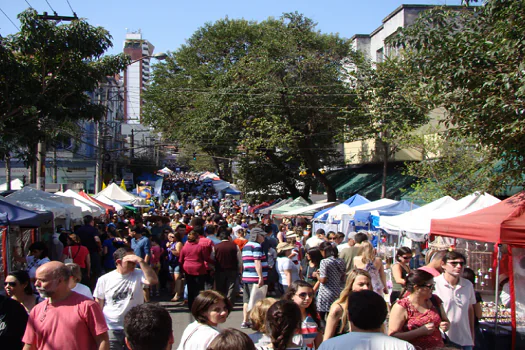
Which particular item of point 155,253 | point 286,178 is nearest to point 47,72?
point 155,253

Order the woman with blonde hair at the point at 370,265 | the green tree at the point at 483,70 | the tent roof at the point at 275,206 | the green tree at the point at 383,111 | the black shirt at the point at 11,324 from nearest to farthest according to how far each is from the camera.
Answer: the black shirt at the point at 11,324, the woman with blonde hair at the point at 370,265, the green tree at the point at 483,70, the green tree at the point at 383,111, the tent roof at the point at 275,206

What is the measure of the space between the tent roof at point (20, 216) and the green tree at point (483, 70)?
7.50 meters

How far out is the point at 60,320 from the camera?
4.19 meters

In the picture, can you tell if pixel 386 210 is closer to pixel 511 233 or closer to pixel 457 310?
pixel 511 233

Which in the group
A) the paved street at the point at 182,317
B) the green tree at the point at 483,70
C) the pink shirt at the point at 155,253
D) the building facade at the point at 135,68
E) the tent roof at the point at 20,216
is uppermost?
the building facade at the point at 135,68

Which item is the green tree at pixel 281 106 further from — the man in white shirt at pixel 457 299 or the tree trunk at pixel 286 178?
the man in white shirt at pixel 457 299

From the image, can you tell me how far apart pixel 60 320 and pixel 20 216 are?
6581 millimetres

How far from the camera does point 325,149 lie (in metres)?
30.4

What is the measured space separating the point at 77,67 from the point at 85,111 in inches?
42.6

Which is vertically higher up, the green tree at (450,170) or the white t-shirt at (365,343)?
the green tree at (450,170)

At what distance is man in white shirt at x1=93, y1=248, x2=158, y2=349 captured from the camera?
18.8 ft

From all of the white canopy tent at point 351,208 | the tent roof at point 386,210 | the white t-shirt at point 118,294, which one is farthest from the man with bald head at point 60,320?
the white canopy tent at point 351,208

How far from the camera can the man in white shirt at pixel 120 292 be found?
5730 millimetres

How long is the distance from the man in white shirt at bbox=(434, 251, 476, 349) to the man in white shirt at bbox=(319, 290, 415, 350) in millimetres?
2351
